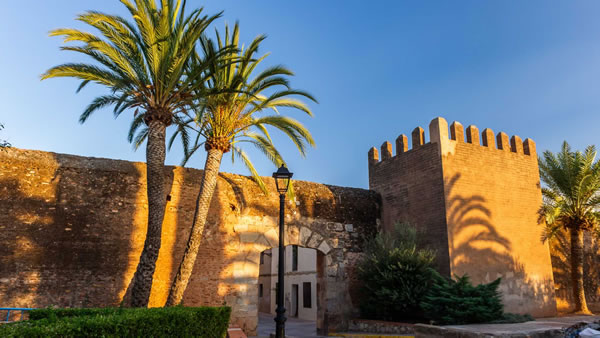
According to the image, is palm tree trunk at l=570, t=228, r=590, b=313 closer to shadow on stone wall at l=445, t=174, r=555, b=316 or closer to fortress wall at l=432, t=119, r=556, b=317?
fortress wall at l=432, t=119, r=556, b=317

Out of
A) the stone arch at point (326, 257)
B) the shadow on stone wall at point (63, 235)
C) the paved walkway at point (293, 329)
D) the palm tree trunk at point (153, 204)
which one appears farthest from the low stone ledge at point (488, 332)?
the shadow on stone wall at point (63, 235)

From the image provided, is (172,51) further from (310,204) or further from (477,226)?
(477,226)

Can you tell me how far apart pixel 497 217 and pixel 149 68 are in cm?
997

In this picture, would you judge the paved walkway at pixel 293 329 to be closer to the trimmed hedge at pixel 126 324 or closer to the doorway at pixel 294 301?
the doorway at pixel 294 301

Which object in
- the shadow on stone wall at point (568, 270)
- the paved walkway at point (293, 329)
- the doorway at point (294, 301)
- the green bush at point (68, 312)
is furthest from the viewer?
the doorway at point (294, 301)

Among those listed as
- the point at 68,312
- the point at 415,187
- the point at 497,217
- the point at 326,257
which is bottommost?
the point at 68,312

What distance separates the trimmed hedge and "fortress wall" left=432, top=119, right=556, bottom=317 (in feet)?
23.0

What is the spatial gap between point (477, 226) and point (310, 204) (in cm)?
462

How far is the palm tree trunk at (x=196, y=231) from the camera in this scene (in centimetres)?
880

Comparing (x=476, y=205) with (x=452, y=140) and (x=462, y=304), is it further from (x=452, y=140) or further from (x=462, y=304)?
(x=462, y=304)

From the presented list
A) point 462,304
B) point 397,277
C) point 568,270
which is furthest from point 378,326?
point 568,270

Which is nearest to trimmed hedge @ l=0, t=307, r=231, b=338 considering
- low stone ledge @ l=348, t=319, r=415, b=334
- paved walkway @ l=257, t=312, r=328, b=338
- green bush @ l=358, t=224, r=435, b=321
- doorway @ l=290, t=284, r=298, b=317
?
low stone ledge @ l=348, t=319, r=415, b=334

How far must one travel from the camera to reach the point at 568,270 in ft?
48.5

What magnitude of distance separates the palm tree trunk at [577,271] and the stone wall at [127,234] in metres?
7.56
